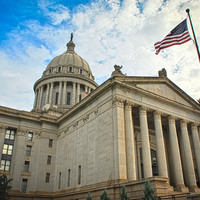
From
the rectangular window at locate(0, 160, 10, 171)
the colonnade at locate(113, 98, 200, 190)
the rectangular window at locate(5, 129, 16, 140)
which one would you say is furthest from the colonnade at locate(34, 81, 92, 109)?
the colonnade at locate(113, 98, 200, 190)

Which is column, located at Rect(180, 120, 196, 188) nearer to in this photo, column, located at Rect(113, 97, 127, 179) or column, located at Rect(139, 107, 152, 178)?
column, located at Rect(139, 107, 152, 178)

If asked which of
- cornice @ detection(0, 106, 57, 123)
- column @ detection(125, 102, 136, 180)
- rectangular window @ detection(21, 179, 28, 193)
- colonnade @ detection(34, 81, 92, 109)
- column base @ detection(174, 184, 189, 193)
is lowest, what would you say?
column base @ detection(174, 184, 189, 193)

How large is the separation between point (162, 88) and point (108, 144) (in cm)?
1263

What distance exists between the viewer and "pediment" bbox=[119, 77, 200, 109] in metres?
31.7

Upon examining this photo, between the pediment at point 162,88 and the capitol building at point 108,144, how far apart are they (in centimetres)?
13

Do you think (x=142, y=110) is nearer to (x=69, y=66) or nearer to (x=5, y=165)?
(x=5, y=165)

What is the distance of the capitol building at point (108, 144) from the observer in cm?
2697

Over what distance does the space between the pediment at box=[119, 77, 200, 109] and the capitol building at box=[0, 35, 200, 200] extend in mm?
132

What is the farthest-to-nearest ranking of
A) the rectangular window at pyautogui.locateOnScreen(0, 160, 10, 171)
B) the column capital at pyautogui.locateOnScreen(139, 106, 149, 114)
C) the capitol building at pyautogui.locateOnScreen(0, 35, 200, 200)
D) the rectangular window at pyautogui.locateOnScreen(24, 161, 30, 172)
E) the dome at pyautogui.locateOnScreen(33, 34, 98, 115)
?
the dome at pyautogui.locateOnScreen(33, 34, 98, 115) → the rectangular window at pyautogui.locateOnScreen(24, 161, 30, 172) → the rectangular window at pyautogui.locateOnScreen(0, 160, 10, 171) → the column capital at pyautogui.locateOnScreen(139, 106, 149, 114) → the capitol building at pyautogui.locateOnScreen(0, 35, 200, 200)

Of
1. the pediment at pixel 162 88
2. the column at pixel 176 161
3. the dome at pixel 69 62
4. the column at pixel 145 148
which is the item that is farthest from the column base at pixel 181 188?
the dome at pixel 69 62

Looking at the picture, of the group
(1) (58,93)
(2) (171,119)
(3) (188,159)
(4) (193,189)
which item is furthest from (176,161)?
(1) (58,93)

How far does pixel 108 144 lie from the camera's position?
91.2ft

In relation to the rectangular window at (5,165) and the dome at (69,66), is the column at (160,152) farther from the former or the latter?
the dome at (69,66)

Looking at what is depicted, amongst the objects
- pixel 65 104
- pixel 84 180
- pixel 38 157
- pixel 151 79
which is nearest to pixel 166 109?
pixel 151 79
